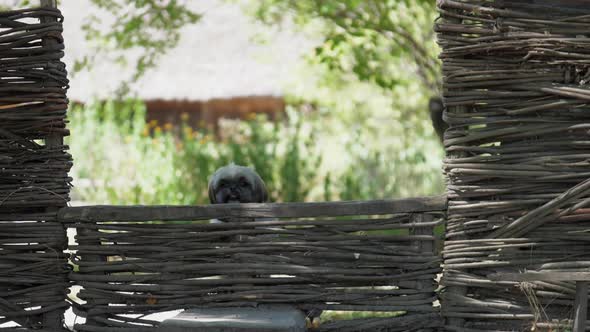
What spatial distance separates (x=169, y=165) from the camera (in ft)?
33.4

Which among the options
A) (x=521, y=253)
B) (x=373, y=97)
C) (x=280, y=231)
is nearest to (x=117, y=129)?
(x=373, y=97)

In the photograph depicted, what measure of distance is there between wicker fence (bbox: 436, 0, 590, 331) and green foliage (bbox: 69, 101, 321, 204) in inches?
235

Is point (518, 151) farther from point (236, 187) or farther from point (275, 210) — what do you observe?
point (236, 187)

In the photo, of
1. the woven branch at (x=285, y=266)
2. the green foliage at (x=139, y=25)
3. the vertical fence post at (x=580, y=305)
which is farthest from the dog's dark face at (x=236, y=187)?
the vertical fence post at (x=580, y=305)

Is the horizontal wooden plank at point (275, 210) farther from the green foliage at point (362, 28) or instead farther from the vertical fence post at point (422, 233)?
the green foliage at point (362, 28)

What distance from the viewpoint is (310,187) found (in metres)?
10.3

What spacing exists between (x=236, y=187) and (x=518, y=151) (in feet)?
8.07

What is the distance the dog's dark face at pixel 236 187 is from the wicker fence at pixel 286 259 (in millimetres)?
1513

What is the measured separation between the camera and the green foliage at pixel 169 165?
32.6ft

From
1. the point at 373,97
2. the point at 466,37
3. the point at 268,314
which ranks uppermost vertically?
the point at 373,97

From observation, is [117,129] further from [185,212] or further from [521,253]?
[521,253]

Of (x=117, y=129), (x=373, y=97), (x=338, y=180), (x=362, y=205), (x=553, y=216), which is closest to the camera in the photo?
(x=553, y=216)

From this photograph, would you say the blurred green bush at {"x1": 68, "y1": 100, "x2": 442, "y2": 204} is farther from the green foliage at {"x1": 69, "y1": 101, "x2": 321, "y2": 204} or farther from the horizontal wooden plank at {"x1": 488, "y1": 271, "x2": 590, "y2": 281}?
the horizontal wooden plank at {"x1": 488, "y1": 271, "x2": 590, "y2": 281}

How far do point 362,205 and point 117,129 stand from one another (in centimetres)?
793
